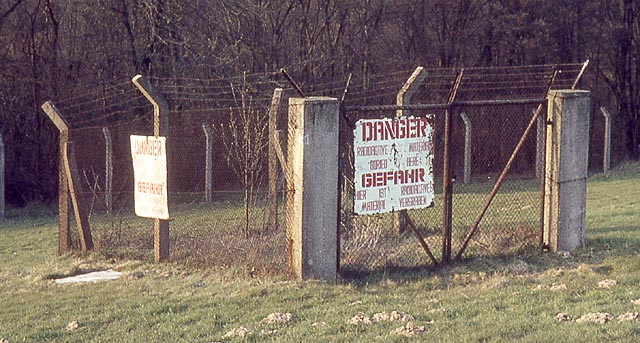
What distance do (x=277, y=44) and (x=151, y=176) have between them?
62.1 feet

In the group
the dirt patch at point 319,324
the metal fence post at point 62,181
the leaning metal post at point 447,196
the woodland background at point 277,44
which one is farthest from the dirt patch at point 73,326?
the woodland background at point 277,44

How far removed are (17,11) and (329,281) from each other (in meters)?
19.5

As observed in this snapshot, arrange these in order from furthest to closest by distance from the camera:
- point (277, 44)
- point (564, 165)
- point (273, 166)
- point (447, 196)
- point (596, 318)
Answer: point (277, 44)
point (273, 166)
point (564, 165)
point (447, 196)
point (596, 318)

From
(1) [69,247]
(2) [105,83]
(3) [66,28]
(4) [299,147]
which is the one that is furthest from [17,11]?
(4) [299,147]

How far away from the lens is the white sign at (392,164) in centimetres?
914

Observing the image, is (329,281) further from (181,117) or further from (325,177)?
(181,117)

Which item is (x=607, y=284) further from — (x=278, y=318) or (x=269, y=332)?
(x=269, y=332)

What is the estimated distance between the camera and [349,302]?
7945 mm

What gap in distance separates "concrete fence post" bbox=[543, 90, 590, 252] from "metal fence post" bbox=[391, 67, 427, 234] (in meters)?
1.67

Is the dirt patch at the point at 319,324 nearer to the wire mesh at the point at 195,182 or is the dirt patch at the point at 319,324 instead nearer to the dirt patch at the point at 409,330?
the dirt patch at the point at 409,330

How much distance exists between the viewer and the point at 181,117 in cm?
2394

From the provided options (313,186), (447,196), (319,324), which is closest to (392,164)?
(447,196)

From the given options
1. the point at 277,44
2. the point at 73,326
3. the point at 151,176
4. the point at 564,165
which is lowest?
the point at 73,326

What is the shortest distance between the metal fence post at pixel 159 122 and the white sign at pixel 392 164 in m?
2.74
